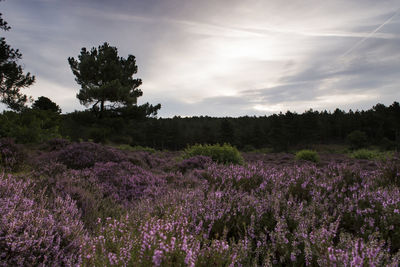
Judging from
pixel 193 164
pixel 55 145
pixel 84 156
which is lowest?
pixel 193 164

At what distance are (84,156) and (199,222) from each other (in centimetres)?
627

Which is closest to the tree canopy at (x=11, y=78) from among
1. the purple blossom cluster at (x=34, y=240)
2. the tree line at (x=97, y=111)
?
the tree line at (x=97, y=111)

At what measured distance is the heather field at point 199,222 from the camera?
80.3 inches

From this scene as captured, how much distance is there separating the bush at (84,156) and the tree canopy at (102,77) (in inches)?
702

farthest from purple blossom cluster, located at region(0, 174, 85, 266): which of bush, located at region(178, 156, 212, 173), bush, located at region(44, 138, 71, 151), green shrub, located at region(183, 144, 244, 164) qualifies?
bush, located at region(44, 138, 71, 151)

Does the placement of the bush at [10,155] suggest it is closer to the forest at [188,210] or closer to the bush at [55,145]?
the forest at [188,210]

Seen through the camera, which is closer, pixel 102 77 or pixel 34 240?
pixel 34 240

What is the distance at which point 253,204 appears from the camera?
350 cm

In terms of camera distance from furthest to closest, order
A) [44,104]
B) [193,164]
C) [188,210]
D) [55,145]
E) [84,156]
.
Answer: [44,104]
[55,145]
[193,164]
[84,156]
[188,210]

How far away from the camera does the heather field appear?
2039 mm

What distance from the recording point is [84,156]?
815 centimetres

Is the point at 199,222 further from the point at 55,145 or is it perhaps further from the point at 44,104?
the point at 44,104

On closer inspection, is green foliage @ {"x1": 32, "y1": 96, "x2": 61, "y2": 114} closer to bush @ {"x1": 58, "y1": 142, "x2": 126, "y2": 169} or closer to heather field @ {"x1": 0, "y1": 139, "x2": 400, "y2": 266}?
bush @ {"x1": 58, "y1": 142, "x2": 126, "y2": 169}

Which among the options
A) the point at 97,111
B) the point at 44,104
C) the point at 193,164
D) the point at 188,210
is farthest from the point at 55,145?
the point at 44,104
